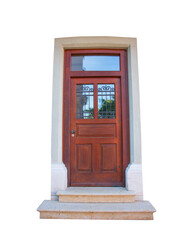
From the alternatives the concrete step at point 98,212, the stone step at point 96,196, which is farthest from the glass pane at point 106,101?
the concrete step at point 98,212

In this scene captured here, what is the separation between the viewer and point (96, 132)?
3047mm

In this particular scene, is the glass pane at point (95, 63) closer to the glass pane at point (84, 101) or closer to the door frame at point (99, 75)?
the door frame at point (99, 75)

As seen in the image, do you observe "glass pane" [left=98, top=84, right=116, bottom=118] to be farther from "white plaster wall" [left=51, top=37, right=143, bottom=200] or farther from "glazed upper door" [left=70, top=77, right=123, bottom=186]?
"white plaster wall" [left=51, top=37, right=143, bottom=200]

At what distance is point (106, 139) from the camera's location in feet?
9.98

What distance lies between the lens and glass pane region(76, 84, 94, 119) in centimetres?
310

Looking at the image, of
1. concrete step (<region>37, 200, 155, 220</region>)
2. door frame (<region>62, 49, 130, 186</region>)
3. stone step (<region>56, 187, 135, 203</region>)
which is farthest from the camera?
door frame (<region>62, 49, 130, 186</region>)

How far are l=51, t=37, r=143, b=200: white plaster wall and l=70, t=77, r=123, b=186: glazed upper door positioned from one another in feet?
0.77

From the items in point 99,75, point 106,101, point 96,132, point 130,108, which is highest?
point 99,75

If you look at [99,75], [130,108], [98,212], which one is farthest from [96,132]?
[98,212]

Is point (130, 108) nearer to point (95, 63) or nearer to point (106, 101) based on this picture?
point (106, 101)

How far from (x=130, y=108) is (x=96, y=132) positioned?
760mm

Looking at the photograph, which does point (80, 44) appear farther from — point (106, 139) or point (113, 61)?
point (106, 139)

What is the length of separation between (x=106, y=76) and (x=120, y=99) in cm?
51

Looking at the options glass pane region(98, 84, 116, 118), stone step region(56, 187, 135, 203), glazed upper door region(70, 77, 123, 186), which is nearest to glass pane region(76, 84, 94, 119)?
glazed upper door region(70, 77, 123, 186)
